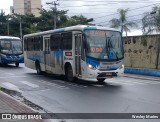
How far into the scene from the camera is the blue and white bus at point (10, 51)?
31.5 m

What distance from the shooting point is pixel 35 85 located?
55.8 ft

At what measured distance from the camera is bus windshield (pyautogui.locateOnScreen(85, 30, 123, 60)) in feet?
53.5

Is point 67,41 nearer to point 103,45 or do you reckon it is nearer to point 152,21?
point 103,45

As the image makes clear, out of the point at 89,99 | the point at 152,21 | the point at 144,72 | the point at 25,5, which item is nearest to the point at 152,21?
the point at 152,21

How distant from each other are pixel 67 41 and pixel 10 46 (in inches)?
595

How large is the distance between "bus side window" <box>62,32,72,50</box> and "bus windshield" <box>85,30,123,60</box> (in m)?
1.64

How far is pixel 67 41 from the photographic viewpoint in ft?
59.6

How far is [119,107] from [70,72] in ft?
25.9

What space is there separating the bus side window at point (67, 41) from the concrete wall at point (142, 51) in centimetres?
1123

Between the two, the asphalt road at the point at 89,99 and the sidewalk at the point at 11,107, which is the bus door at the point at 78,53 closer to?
the asphalt road at the point at 89,99

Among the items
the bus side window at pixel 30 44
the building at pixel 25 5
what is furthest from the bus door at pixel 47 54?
the building at pixel 25 5

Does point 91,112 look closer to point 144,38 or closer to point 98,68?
point 98,68

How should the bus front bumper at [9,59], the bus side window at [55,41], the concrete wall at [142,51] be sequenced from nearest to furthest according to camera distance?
the bus side window at [55,41]
the concrete wall at [142,51]
the bus front bumper at [9,59]

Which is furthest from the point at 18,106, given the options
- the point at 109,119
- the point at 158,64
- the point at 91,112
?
the point at 158,64
